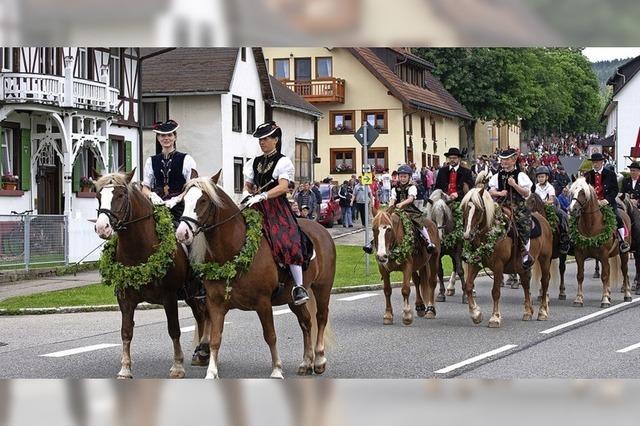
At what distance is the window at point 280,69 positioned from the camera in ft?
196

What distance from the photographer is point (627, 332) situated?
13.9 m

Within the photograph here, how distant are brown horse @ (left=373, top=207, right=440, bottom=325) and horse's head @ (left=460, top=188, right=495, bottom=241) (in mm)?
951

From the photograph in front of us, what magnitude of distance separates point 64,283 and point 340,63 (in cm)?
3828

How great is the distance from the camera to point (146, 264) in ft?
30.1

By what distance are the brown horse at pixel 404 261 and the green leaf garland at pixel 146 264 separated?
16.7 feet

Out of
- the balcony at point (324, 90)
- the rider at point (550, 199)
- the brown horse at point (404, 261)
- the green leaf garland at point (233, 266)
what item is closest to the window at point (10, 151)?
the rider at point (550, 199)

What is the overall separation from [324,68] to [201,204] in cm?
5140

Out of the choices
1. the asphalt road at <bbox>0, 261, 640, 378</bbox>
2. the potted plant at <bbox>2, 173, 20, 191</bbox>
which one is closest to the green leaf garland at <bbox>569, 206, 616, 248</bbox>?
the asphalt road at <bbox>0, 261, 640, 378</bbox>

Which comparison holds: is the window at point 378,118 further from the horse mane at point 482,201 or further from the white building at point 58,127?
the horse mane at point 482,201

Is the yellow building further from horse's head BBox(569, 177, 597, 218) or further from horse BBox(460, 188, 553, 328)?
horse BBox(460, 188, 553, 328)

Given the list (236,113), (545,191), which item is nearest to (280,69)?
(236,113)

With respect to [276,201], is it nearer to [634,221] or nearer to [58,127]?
[634,221]

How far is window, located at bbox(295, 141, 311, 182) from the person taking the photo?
54.4 meters

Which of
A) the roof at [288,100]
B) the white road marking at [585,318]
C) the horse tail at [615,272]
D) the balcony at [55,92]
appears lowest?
the white road marking at [585,318]
